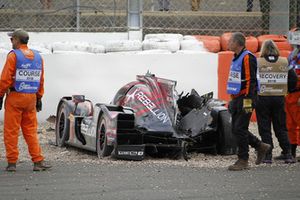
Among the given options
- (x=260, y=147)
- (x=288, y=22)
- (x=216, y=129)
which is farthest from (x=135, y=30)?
(x=260, y=147)

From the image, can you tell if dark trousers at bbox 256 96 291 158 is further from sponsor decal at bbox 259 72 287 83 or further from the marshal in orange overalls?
the marshal in orange overalls

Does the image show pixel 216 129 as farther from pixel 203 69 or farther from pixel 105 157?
pixel 203 69

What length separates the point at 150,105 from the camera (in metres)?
11.8

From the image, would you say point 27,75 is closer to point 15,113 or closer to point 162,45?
point 15,113

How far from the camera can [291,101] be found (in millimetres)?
11938

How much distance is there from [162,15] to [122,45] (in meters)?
1.54

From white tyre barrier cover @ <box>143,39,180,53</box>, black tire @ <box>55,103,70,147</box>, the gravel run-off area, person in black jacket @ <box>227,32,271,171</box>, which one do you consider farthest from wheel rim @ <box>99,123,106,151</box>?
white tyre barrier cover @ <box>143,39,180,53</box>

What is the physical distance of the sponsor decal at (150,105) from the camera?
1162cm

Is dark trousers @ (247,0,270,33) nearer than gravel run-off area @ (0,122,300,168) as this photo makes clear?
No

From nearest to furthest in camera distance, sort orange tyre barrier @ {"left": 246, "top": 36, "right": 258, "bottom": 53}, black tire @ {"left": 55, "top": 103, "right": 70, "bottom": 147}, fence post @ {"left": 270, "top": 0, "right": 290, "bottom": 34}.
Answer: black tire @ {"left": 55, "top": 103, "right": 70, "bottom": 147} < orange tyre barrier @ {"left": 246, "top": 36, "right": 258, "bottom": 53} < fence post @ {"left": 270, "top": 0, "right": 290, "bottom": 34}

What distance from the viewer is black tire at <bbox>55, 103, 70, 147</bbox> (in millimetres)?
12883

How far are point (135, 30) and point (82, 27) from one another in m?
1.07

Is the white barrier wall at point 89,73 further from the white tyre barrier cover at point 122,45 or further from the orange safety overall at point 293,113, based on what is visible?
the orange safety overall at point 293,113

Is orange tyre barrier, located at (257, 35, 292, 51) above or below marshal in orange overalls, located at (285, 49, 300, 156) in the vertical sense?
above
